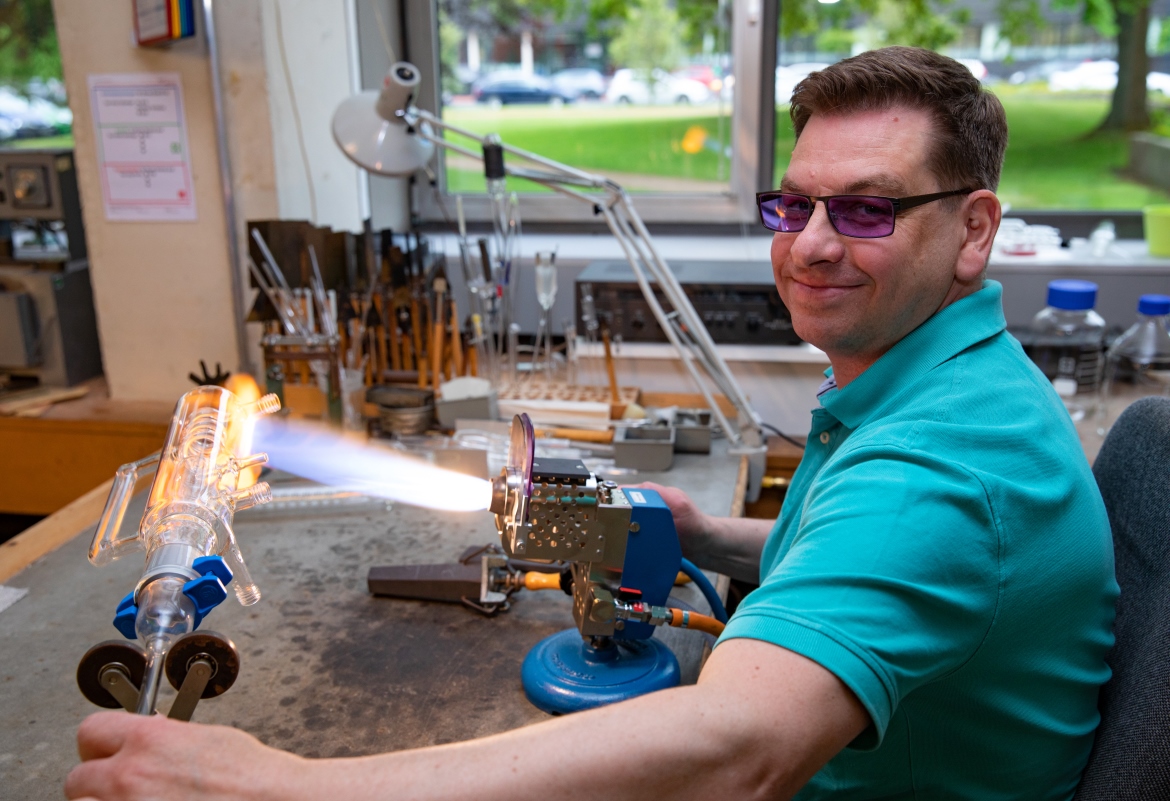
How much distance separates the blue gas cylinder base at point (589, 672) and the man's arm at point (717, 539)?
0.19 m

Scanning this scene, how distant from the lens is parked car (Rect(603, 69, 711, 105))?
127 inches

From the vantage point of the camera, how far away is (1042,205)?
3158 millimetres

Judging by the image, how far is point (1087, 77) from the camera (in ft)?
10.3

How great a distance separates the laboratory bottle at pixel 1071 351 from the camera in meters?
2.50

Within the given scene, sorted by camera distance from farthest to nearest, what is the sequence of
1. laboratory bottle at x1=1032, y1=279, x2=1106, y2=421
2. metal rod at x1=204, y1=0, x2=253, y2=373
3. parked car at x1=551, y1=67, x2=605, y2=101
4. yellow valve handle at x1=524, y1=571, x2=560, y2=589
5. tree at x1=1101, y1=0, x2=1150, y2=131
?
parked car at x1=551, y1=67, x2=605, y2=101, tree at x1=1101, y1=0, x2=1150, y2=131, laboratory bottle at x1=1032, y1=279, x2=1106, y2=421, metal rod at x1=204, y1=0, x2=253, y2=373, yellow valve handle at x1=524, y1=571, x2=560, y2=589

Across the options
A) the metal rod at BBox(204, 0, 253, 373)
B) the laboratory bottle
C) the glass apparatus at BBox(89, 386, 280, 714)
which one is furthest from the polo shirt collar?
the metal rod at BBox(204, 0, 253, 373)

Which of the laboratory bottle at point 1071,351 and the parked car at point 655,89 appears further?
the parked car at point 655,89

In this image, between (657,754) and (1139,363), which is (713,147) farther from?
(657,754)

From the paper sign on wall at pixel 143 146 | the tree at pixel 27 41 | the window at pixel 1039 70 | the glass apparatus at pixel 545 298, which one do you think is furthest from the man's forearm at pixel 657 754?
the tree at pixel 27 41

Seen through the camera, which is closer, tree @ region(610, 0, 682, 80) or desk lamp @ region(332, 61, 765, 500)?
desk lamp @ region(332, 61, 765, 500)

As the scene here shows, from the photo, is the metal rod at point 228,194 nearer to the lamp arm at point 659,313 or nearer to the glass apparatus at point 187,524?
the lamp arm at point 659,313

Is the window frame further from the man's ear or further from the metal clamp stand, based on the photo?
the man's ear

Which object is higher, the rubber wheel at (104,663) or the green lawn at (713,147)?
the green lawn at (713,147)

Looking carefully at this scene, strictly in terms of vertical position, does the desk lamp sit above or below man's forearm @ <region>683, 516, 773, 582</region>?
above
